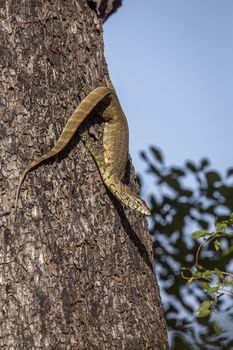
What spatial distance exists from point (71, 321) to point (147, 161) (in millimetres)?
3217

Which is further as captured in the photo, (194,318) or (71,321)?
(194,318)

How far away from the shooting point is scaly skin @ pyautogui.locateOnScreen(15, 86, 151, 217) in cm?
443

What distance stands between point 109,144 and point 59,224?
2.67ft

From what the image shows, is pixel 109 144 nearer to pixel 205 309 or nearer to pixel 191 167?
pixel 205 309

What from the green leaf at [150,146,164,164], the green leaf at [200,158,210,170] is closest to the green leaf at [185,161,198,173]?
the green leaf at [200,158,210,170]

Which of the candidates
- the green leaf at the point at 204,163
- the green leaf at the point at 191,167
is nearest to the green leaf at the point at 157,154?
the green leaf at the point at 191,167

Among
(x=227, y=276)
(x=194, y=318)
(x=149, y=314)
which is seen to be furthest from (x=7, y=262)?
(x=194, y=318)

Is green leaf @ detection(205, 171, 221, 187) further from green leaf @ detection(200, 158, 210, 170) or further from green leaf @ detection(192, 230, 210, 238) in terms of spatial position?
green leaf @ detection(192, 230, 210, 238)

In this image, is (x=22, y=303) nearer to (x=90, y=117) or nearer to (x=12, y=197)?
(x=12, y=197)

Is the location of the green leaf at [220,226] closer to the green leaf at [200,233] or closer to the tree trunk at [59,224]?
the green leaf at [200,233]

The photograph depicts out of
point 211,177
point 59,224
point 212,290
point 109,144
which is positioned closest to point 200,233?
point 212,290

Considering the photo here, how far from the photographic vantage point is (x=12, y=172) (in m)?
4.21

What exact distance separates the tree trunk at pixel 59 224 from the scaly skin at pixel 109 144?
0.04 metres

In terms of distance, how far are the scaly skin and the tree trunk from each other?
41 mm
